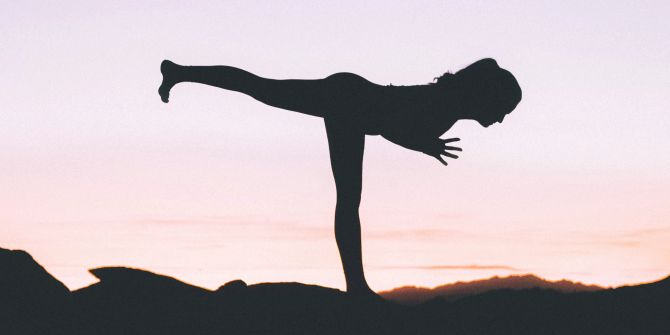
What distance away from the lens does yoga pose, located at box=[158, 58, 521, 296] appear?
952cm

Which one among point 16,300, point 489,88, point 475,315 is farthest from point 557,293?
point 16,300

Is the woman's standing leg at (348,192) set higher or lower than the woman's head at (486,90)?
lower

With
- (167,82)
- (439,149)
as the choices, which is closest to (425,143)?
(439,149)

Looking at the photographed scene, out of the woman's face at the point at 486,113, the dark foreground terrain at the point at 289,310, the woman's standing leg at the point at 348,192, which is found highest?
the woman's face at the point at 486,113

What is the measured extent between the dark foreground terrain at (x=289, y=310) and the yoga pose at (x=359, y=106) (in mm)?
702

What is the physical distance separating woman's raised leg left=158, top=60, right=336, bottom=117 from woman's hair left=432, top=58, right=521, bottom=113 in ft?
5.07

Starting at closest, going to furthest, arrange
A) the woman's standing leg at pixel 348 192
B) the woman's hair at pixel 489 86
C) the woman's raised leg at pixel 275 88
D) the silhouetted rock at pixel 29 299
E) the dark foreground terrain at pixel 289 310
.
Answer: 1. the dark foreground terrain at pixel 289 310
2. the silhouetted rock at pixel 29 299
3. the woman's standing leg at pixel 348 192
4. the woman's raised leg at pixel 275 88
5. the woman's hair at pixel 489 86

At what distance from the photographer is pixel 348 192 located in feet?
31.2

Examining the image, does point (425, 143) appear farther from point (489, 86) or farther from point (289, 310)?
point (289, 310)

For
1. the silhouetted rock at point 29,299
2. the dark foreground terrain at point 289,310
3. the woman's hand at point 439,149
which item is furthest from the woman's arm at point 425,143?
the silhouetted rock at point 29,299

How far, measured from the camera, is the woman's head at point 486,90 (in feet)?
32.8

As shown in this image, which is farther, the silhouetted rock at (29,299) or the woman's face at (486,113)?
the woman's face at (486,113)

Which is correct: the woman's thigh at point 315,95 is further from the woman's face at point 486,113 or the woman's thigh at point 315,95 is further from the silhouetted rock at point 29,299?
the silhouetted rock at point 29,299

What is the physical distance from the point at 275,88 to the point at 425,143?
6.30 ft
